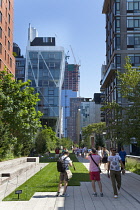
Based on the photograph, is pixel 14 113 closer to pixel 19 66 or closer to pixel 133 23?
pixel 133 23

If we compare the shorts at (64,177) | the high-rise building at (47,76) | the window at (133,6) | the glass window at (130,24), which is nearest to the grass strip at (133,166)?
the shorts at (64,177)

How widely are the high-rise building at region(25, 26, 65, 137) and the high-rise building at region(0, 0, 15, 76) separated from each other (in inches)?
2451

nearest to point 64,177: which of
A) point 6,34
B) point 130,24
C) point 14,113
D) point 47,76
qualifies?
point 14,113

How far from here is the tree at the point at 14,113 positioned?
30.0 metres

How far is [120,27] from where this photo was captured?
6844 cm

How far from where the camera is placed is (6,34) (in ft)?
170

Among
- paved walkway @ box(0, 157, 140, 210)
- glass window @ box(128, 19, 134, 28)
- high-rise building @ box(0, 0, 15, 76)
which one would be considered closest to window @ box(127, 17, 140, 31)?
glass window @ box(128, 19, 134, 28)

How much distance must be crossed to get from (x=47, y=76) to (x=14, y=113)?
88810 millimetres

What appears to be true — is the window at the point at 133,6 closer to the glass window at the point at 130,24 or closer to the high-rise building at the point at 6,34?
the glass window at the point at 130,24

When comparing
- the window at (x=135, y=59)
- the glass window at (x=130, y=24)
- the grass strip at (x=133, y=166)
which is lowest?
the grass strip at (x=133, y=166)

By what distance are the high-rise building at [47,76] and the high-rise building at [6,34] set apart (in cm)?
6225

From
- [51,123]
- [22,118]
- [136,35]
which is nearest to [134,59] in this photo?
[136,35]

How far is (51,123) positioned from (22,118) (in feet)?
298

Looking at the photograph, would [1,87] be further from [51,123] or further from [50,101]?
[51,123]
